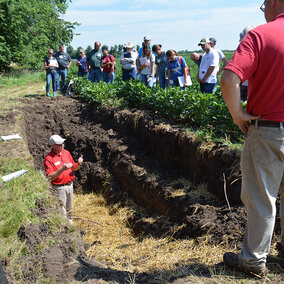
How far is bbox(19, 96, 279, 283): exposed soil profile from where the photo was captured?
503cm

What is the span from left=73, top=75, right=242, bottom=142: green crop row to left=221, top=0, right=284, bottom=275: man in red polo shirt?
9.57 ft

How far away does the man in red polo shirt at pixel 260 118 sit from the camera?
2.50 m

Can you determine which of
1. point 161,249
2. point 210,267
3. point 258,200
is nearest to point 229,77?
point 258,200

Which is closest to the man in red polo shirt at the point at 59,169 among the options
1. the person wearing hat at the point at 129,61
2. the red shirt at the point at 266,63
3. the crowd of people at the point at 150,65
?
the crowd of people at the point at 150,65

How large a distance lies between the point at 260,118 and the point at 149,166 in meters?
4.82

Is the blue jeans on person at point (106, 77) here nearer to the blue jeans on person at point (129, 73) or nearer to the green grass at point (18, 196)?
the blue jeans on person at point (129, 73)

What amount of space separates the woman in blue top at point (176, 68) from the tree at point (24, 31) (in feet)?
55.4

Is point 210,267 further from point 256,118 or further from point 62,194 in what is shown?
point 62,194

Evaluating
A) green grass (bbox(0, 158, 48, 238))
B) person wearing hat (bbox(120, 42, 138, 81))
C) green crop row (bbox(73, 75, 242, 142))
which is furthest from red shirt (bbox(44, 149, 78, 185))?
person wearing hat (bbox(120, 42, 138, 81))

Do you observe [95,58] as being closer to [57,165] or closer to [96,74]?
[96,74]

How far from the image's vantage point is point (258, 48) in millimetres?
2496

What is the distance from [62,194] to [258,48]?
4.62 metres

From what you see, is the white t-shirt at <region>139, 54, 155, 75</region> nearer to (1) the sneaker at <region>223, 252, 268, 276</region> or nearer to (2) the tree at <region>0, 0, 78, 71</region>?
(1) the sneaker at <region>223, 252, 268, 276</region>

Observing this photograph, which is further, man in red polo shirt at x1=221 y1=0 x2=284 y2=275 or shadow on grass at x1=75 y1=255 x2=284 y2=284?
shadow on grass at x1=75 y1=255 x2=284 y2=284
